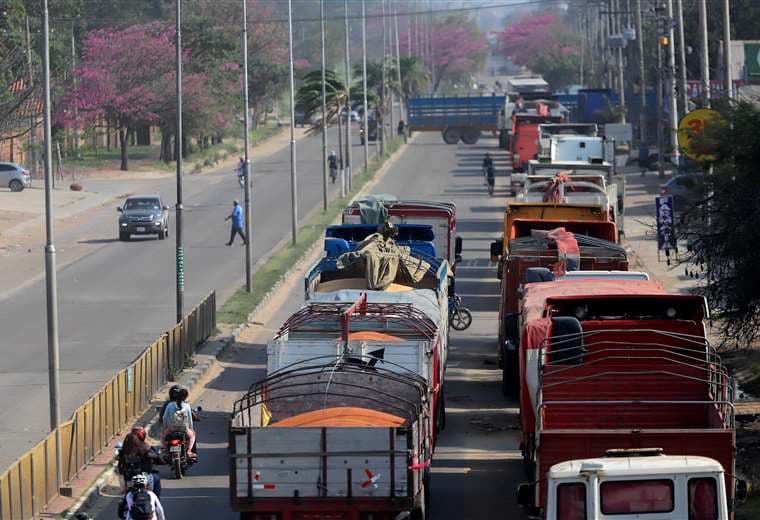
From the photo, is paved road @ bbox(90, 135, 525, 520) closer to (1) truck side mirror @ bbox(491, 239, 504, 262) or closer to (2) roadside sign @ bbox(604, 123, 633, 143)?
(1) truck side mirror @ bbox(491, 239, 504, 262)

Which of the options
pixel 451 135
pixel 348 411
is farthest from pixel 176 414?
pixel 451 135

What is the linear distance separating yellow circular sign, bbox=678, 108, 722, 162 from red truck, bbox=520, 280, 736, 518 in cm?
476

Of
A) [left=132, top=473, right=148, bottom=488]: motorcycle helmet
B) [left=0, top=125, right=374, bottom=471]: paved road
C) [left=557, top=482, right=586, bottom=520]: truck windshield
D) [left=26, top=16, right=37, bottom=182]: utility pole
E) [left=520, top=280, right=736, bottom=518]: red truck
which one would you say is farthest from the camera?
[left=26, top=16, right=37, bottom=182]: utility pole

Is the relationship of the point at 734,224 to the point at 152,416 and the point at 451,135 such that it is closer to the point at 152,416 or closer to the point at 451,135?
the point at 152,416

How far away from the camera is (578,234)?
2878cm

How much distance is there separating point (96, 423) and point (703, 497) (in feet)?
34.5

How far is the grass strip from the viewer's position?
3459cm

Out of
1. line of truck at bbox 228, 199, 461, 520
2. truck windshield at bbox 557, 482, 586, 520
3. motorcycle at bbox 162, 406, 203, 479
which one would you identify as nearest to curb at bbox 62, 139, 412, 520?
motorcycle at bbox 162, 406, 203, 479

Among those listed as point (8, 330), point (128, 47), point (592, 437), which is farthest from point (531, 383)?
point (128, 47)

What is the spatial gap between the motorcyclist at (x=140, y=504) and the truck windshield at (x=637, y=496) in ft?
16.2

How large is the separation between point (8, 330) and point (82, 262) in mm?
12832

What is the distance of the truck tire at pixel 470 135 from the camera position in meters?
95.4

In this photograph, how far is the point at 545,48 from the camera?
569 feet

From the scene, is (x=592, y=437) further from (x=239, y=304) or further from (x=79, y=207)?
(x=79, y=207)
